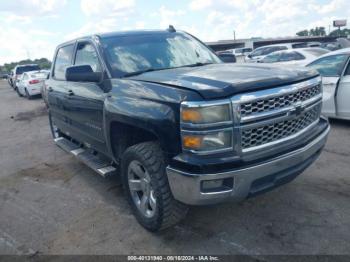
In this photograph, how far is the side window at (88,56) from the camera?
162 inches

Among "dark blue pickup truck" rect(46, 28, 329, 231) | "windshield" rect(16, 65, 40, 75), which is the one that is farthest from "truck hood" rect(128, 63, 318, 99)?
"windshield" rect(16, 65, 40, 75)

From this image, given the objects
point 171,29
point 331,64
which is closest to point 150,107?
point 171,29

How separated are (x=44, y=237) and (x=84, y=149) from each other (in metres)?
1.80

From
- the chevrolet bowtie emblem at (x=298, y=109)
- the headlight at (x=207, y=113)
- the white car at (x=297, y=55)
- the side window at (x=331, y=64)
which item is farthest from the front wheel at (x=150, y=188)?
the white car at (x=297, y=55)

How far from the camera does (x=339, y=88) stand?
6441 millimetres

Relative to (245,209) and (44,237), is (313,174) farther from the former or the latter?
(44,237)

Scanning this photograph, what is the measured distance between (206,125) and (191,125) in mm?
115

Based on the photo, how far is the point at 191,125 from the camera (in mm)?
2645

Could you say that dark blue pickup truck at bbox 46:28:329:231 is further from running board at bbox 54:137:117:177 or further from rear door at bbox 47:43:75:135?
rear door at bbox 47:43:75:135

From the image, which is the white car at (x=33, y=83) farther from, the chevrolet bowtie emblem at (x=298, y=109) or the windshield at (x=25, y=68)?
the chevrolet bowtie emblem at (x=298, y=109)

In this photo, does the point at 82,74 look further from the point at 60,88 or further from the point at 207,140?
the point at 207,140

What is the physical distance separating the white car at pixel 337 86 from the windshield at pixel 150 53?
3.04 m

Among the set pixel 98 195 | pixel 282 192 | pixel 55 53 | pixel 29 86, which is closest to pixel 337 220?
pixel 282 192

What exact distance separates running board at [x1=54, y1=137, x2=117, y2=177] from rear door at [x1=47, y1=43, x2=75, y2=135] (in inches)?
8.6
